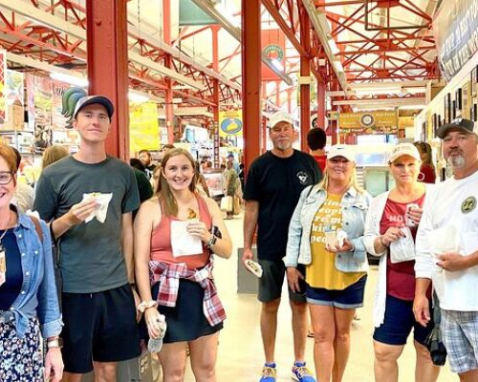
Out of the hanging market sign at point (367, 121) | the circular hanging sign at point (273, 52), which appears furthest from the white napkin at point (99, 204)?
the hanging market sign at point (367, 121)

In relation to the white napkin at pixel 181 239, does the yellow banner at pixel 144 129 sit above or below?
above

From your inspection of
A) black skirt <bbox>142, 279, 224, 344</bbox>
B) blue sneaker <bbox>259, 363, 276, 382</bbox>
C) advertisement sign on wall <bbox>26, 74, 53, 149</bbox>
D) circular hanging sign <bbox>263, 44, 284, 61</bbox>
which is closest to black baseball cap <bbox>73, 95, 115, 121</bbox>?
black skirt <bbox>142, 279, 224, 344</bbox>

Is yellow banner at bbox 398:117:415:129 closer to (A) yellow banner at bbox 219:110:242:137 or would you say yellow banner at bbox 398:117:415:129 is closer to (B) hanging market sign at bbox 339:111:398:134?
(B) hanging market sign at bbox 339:111:398:134

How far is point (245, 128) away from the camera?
618cm

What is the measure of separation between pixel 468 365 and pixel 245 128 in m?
4.19

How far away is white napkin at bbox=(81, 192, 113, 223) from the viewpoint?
2.32 meters

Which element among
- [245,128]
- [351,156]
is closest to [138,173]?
[351,156]

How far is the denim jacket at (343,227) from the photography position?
3.07 m

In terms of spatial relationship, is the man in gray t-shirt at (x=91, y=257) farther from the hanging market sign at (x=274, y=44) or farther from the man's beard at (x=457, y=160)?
the hanging market sign at (x=274, y=44)

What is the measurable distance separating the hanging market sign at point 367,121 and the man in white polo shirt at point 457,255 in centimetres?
1626

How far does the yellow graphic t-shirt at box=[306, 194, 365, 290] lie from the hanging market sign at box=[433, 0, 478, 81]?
1737 mm

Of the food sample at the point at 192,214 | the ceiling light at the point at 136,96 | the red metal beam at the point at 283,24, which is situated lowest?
the food sample at the point at 192,214

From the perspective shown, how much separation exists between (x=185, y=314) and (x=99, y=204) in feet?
2.41

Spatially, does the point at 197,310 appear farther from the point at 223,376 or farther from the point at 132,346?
the point at 223,376
